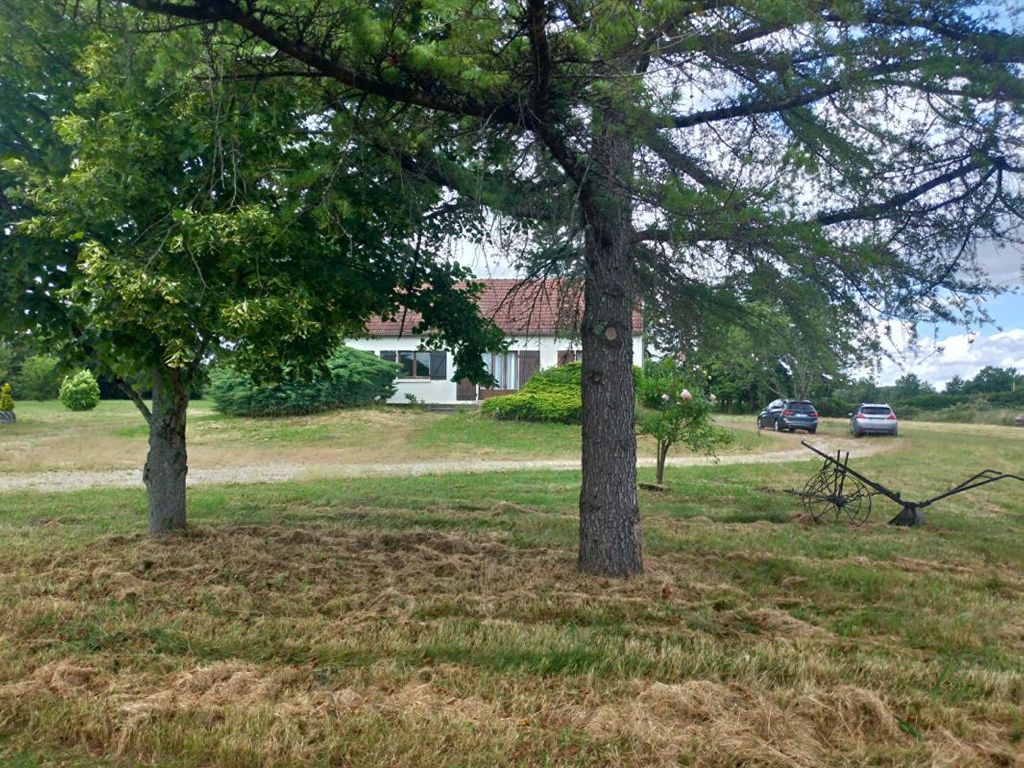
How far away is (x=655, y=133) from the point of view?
5.63m

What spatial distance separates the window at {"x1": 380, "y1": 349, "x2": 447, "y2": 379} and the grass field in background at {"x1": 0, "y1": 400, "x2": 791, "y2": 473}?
9.08ft

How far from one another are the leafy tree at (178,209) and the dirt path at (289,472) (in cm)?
706

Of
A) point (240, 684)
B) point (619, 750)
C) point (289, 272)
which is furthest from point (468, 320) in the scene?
point (619, 750)

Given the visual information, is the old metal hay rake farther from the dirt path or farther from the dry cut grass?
the dirt path

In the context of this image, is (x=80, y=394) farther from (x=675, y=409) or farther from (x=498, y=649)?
(x=498, y=649)

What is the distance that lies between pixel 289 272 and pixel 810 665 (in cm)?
448

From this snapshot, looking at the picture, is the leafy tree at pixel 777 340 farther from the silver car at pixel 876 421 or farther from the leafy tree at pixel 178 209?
the silver car at pixel 876 421

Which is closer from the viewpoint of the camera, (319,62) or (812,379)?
(319,62)

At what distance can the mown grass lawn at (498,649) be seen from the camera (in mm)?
3287

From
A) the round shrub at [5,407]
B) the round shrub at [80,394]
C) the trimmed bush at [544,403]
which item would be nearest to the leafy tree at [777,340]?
the trimmed bush at [544,403]

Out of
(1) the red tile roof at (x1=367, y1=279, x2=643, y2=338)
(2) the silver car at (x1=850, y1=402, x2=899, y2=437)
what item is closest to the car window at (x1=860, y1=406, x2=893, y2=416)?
(2) the silver car at (x1=850, y1=402, x2=899, y2=437)

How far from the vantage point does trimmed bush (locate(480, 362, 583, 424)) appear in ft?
76.4

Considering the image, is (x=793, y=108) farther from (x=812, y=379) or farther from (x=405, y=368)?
(x=405, y=368)

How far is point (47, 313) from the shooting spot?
639 cm
